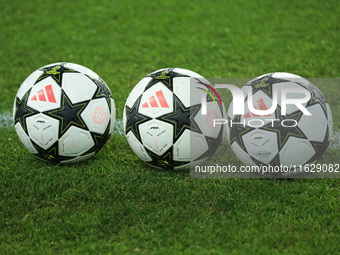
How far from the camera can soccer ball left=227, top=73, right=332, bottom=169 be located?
481cm

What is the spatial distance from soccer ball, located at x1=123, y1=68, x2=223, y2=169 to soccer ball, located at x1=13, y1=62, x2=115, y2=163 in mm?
377

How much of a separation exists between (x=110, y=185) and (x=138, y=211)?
0.65 meters

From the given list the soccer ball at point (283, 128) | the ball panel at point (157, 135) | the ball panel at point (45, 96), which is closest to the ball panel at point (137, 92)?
the ball panel at point (157, 135)

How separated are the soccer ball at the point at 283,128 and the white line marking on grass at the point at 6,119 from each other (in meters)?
3.53

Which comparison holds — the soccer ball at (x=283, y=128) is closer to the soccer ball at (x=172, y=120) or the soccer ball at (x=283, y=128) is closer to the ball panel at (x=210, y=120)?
the ball panel at (x=210, y=120)

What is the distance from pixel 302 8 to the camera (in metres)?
11.5

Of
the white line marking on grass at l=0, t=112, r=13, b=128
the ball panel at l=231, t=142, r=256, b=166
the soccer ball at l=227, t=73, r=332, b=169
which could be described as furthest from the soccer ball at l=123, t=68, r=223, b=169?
the white line marking on grass at l=0, t=112, r=13, b=128

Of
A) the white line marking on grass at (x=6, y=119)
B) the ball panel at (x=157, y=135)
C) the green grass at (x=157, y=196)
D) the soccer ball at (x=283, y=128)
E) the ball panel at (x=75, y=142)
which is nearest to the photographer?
the green grass at (x=157, y=196)

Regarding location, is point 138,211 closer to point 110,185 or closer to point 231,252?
point 110,185

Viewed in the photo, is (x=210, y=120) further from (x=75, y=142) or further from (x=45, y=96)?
(x=45, y=96)

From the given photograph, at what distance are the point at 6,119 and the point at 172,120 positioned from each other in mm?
3262

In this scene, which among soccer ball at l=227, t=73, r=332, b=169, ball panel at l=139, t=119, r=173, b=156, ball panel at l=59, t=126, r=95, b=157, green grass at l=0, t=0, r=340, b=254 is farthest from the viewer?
ball panel at l=59, t=126, r=95, b=157

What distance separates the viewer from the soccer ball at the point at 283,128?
4809mm

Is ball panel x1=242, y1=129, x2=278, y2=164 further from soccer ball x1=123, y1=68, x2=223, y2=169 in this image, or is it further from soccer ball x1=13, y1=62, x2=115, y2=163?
soccer ball x1=13, y1=62, x2=115, y2=163
